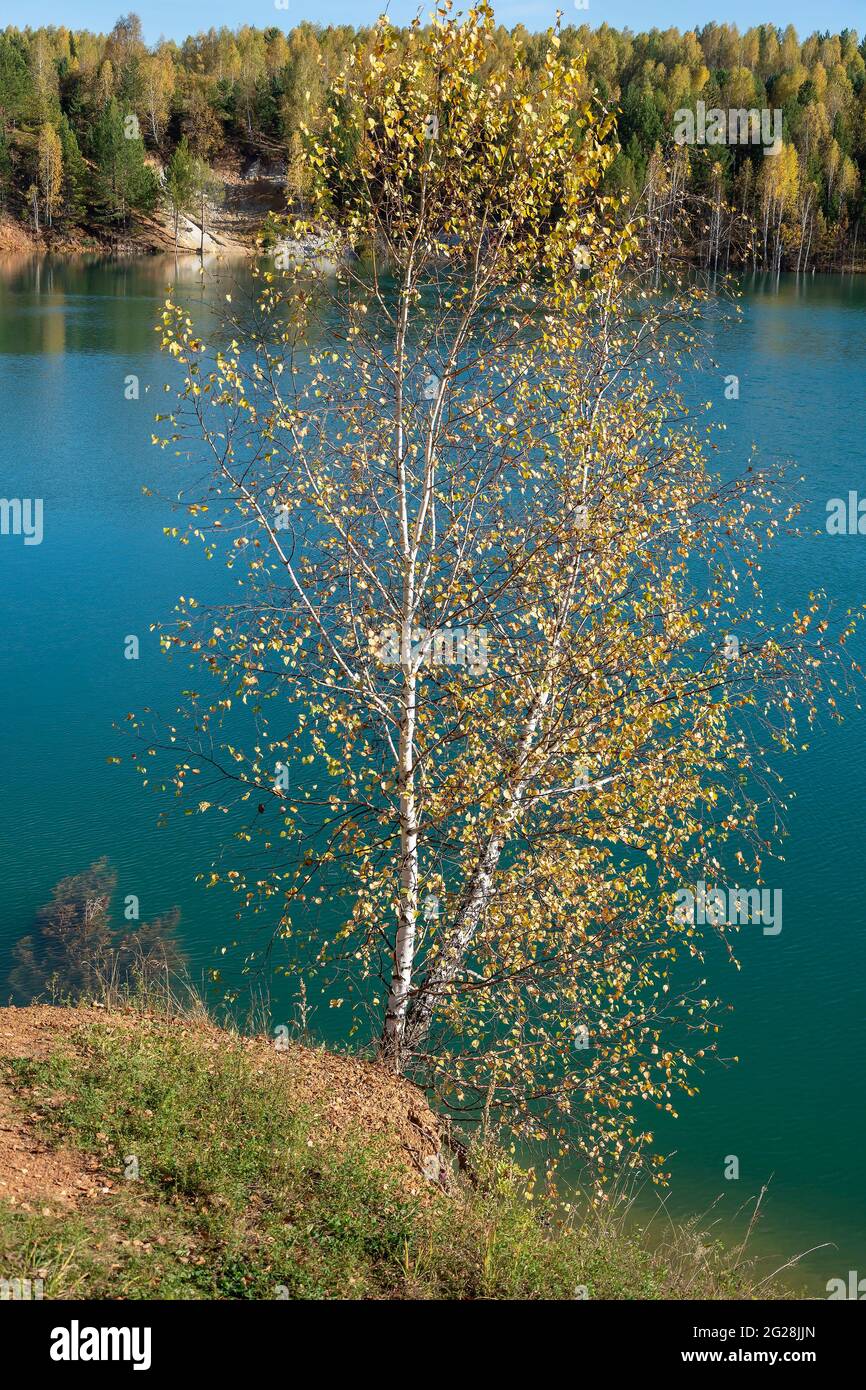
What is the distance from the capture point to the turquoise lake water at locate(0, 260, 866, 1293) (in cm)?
1102

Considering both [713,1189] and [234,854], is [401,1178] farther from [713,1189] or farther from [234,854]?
[234,854]

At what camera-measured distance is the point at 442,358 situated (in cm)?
974

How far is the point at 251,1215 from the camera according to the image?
267 inches

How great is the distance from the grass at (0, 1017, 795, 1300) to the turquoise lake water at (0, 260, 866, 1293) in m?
2.54

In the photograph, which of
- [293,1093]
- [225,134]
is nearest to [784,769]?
[293,1093]

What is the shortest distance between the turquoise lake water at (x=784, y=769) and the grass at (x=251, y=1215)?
8.32 feet

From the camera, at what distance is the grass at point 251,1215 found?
19.9ft

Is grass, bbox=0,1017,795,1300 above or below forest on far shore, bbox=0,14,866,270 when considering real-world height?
below

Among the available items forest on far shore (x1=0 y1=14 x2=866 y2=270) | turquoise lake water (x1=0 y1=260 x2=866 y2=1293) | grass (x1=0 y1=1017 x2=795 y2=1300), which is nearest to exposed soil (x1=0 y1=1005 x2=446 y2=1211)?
grass (x1=0 y1=1017 x2=795 y2=1300)

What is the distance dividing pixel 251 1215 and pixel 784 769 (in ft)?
39.7
